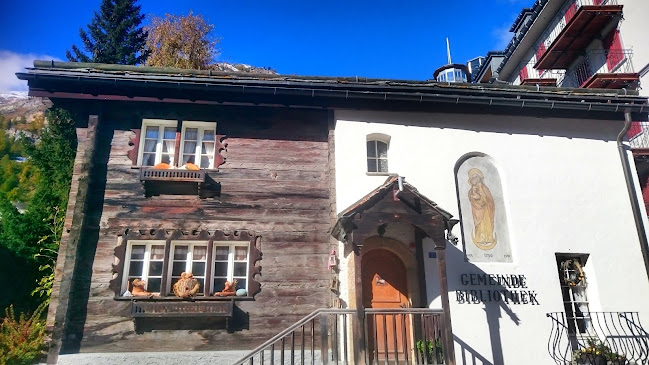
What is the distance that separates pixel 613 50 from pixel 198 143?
56.2 feet

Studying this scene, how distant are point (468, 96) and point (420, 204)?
3727 mm

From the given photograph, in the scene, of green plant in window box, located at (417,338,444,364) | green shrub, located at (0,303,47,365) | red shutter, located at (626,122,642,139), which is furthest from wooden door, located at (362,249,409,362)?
red shutter, located at (626,122,642,139)

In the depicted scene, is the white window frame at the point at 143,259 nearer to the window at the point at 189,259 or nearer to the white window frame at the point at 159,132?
the window at the point at 189,259

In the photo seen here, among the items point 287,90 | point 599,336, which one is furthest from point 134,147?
point 599,336

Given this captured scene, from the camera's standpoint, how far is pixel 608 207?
36.5ft

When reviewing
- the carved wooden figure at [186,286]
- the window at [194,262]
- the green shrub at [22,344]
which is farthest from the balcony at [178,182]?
the green shrub at [22,344]

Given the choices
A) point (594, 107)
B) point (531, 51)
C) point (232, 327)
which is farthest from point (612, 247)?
point (531, 51)

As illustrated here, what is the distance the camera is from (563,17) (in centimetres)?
2208

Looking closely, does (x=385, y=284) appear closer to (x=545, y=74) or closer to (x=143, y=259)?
(x=143, y=259)

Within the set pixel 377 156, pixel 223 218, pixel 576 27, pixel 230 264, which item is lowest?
pixel 230 264

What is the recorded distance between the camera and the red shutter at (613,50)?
703 inches

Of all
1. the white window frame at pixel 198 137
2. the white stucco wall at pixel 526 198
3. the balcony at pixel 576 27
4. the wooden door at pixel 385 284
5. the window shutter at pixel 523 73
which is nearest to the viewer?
the white stucco wall at pixel 526 198

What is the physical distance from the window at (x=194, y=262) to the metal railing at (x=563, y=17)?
58.2 ft

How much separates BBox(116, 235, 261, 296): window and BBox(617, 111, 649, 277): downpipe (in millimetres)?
9108
